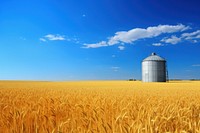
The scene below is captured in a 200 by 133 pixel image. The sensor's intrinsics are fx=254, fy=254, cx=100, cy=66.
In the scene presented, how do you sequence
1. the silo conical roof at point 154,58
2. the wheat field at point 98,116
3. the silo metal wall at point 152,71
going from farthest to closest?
the silo conical roof at point 154,58 < the silo metal wall at point 152,71 < the wheat field at point 98,116

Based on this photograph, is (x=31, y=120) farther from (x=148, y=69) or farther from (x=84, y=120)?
(x=148, y=69)

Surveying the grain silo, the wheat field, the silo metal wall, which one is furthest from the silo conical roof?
the wheat field

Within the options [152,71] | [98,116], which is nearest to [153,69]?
[152,71]

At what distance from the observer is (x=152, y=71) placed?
56875mm

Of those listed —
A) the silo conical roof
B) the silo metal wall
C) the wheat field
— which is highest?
the silo conical roof

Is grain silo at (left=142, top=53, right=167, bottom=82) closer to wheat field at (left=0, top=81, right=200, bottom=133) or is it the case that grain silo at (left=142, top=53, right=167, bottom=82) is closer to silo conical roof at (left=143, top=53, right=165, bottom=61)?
silo conical roof at (left=143, top=53, right=165, bottom=61)

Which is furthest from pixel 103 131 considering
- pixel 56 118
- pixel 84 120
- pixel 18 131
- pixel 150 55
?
pixel 150 55

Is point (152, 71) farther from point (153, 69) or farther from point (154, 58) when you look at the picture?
point (154, 58)

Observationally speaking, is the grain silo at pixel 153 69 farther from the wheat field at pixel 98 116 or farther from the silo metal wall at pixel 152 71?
the wheat field at pixel 98 116

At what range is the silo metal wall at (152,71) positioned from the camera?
56594 millimetres

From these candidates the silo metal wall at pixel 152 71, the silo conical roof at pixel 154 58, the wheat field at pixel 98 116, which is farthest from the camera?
the silo conical roof at pixel 154 58

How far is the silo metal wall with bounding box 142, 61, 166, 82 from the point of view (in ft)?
186

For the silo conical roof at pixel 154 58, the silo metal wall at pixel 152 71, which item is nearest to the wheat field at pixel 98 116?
the silo metal wall at pixel 152 71

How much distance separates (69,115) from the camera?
5.25m
